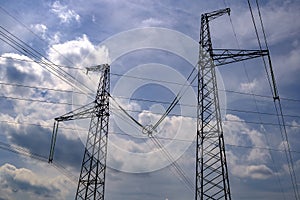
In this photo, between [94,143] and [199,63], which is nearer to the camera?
[199,63]

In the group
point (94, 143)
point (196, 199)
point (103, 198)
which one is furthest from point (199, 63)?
point (103, 198)

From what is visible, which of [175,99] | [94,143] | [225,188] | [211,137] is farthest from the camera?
[94,143]

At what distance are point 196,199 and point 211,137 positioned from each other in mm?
5756

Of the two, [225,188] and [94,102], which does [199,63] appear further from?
[94,102]

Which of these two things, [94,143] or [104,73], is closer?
[94,143]

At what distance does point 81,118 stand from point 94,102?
2760mm

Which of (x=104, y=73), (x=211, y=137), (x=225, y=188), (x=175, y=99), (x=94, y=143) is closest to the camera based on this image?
(x=225, y=188)

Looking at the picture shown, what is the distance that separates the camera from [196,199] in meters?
26.5

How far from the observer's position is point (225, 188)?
2578 centimetres

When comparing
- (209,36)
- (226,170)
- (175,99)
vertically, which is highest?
(209,36)

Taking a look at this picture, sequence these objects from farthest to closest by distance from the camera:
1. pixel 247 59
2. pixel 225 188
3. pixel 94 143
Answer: pixel 94 143
pixel 247 59
pixel 225 188

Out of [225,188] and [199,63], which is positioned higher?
[199,63]

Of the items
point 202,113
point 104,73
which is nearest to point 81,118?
point 104,73

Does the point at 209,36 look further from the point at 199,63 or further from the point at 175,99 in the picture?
the point at 175,99
